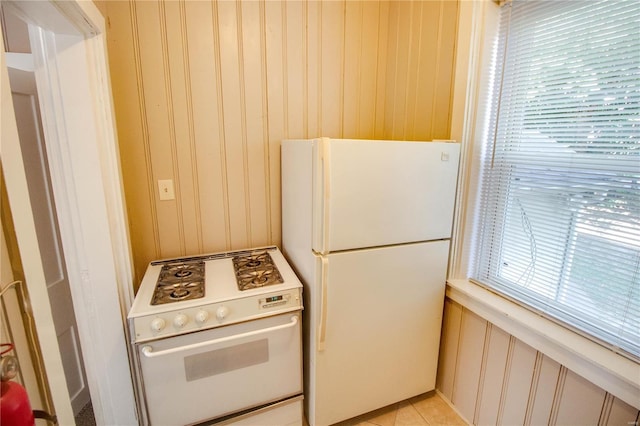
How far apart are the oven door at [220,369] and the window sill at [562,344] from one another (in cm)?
95

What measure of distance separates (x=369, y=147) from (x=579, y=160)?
2.71 feet

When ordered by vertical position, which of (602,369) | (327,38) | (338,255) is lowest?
(602,369)

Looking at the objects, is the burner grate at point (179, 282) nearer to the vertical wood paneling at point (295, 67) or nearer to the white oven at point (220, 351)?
the white oven at point (220, 351)

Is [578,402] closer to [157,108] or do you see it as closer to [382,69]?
[382,69]

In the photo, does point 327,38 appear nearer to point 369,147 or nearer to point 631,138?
point 369,147

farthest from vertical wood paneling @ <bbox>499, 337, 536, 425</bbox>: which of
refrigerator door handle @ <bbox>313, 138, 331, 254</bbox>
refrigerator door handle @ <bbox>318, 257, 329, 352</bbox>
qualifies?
refrigerator door handle @ <bbox>313, 138, 331, 254</bbox>

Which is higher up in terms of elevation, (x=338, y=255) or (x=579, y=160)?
(x=579, y=160)

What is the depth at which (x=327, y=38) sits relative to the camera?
6.16ft

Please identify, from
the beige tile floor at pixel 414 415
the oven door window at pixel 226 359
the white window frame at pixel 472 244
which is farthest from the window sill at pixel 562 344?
the oven door window at pixel 226 359

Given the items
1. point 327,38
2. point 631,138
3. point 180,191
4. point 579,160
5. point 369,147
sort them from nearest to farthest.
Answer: point 631,138, point 579,160, point 369,147, point 180,191, point 327,38

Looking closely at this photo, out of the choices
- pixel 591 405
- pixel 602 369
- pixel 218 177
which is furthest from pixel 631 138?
pixel 218 177

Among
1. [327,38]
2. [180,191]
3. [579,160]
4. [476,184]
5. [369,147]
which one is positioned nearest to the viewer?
[579,160]

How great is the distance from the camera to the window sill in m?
1.01

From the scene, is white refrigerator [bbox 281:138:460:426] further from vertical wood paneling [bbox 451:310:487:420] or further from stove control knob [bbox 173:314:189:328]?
stove control knob [bbox 173:314:189:328]
